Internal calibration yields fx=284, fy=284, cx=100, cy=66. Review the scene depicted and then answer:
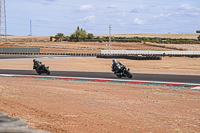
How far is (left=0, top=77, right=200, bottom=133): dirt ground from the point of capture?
759 centimetres

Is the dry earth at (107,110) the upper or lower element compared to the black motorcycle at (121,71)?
lower

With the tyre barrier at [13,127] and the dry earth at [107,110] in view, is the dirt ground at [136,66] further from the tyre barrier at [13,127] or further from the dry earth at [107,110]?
the tyre barrier at [13,127]

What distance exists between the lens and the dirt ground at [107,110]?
759 cm

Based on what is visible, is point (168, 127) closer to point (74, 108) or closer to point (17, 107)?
point (74, 108)

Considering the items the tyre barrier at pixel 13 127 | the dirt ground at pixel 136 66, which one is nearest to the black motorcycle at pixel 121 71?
the dirt ground at pixel 136 66

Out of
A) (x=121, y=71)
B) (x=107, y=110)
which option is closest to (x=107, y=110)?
(x=107, y=110)

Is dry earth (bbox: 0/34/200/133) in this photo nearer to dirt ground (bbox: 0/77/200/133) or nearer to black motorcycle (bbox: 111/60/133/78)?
dirt ground (bbox: 0/77/200/133)

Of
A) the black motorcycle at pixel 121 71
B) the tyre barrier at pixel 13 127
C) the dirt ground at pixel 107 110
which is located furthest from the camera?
the black motorcycle at pixel 121 71

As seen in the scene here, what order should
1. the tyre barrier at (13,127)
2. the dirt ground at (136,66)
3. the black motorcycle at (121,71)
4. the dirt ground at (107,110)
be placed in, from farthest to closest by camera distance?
the dirt ground at (136,66)
the black motorcycle at (121,71)
the dirt ground at (107,110)
the tyre barrier at (13,127)

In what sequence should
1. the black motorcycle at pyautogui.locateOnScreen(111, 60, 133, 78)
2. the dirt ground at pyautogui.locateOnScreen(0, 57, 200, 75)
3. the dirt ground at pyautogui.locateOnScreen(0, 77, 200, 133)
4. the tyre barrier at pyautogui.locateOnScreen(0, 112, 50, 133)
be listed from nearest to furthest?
the tyre barrier at pyautogui.locateOnScreen(0, 112, 50, 133) → the dirt ground at pyautogui.locateOnScreen(0, 77, 200, 133) → the black motorcycle at pyautogui.locateOnScreen(111, 60, 133, 78) → the dirt ground at pyautogui.locateOnScreen(0, 57, 200, 75)

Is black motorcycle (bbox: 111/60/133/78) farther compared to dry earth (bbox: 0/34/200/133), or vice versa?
black motorcycle (bbox: 111/60/133/78)

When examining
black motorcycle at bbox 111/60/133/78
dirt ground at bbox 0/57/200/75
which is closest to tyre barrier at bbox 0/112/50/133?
black motorcycle at bbox 111/60/133/78

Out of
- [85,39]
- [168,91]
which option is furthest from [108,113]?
[85,39]

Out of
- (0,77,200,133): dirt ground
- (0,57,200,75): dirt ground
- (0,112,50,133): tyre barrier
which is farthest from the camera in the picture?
(0,57,200,75): dirt ground
